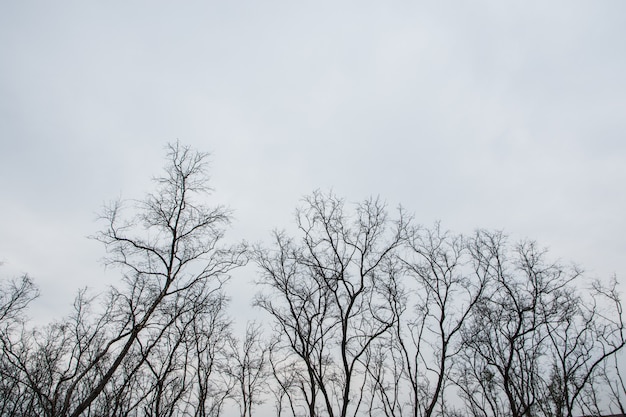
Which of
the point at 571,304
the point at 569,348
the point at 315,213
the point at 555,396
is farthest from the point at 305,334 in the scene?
the point at 555,396

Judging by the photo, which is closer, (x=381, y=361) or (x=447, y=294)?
(x=447, y=294)

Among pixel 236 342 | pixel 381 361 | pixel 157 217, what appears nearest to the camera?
pixel 157 217

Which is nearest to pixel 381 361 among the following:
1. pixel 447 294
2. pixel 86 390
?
pixel 447 294

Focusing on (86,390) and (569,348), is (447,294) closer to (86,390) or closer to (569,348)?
(569,348)

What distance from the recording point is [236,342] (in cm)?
2838

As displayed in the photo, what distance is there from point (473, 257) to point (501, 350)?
620cm

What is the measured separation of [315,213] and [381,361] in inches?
454

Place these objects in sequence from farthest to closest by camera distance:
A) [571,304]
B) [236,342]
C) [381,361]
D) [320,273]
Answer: [236,342]
[381,361]
[571,304]
[320,273]

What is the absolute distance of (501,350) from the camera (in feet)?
63.1

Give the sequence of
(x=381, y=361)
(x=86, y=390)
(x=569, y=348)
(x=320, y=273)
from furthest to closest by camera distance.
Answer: (x=86, y=390)
(x=381, y=361)
(x=569, y=348)
(x=320, y=273)

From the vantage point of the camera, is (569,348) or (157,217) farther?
(569,348)

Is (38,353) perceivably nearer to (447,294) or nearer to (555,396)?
(447,294)

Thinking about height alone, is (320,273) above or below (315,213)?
below

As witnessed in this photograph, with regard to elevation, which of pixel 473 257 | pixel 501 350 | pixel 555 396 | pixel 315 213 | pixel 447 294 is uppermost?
pixel 315 213
